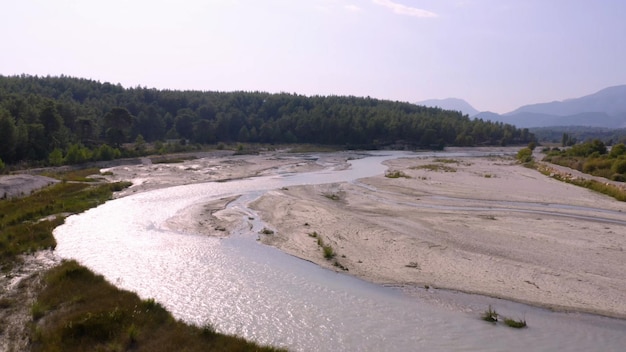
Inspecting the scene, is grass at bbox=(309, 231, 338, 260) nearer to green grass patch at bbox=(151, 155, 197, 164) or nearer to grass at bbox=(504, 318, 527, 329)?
grass at bbox=(504, 318, 527, 329)

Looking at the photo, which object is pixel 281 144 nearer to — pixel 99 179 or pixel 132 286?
pixel 99 179

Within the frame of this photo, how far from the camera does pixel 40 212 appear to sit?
3212 centimetres

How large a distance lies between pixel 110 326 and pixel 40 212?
23531 mm

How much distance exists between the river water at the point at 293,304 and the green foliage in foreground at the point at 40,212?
5.21 feet

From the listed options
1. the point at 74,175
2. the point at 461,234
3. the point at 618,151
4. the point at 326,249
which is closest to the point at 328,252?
the point at 326,249

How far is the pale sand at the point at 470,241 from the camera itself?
60.1 ft

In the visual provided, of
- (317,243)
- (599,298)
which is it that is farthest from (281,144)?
(599,298)

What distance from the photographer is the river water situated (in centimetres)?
1368

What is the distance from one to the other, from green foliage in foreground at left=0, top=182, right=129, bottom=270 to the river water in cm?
159

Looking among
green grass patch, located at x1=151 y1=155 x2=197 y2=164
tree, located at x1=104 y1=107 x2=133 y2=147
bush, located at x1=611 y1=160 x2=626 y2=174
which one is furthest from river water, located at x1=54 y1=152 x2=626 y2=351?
tree, located at x1=104 y1=107 x2=133 y2=147

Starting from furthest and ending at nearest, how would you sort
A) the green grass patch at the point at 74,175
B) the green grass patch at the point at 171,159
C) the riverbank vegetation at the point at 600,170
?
the green grass patch at the point at 171,159 < the green grass patch at the point at 74,175 < the riverbank vegetation at the point at 600,170

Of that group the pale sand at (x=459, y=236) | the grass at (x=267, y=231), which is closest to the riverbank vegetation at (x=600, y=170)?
the pale sand at (x=459, y=236)

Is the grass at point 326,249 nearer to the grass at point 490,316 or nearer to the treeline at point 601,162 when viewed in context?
the grass at point 490,316

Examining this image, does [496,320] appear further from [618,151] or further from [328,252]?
[618,151]
